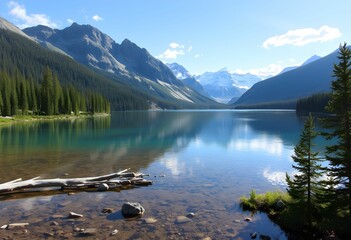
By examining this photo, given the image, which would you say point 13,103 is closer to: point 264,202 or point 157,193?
point 157,193

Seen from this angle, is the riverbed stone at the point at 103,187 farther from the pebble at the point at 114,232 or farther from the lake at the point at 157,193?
the pebble at the point at 114,232

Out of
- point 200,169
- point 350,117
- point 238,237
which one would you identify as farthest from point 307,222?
point 200,169

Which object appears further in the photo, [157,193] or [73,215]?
[157,193]

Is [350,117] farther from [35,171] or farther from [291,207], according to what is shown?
[35,171]

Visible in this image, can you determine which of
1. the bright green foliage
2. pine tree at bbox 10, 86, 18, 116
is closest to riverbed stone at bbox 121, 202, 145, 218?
the bright green foliage

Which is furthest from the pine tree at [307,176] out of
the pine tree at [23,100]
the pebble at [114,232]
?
the pine tree at [23,100]

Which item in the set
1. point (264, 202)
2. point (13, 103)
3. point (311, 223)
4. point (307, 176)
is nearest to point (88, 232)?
point (264, 202)

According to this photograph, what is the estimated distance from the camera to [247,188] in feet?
95.8

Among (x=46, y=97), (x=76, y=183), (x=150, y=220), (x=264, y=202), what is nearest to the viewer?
(x=150, y=220)

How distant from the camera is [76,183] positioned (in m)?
28.0

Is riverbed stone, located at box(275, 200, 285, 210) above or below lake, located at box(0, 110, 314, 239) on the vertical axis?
above

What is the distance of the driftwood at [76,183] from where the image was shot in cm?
2641

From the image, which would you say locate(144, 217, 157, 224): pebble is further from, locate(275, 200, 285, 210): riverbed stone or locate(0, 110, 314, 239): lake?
locate(275, 200, 285, 210): riverbed stone

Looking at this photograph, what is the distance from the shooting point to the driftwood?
1040 inches
